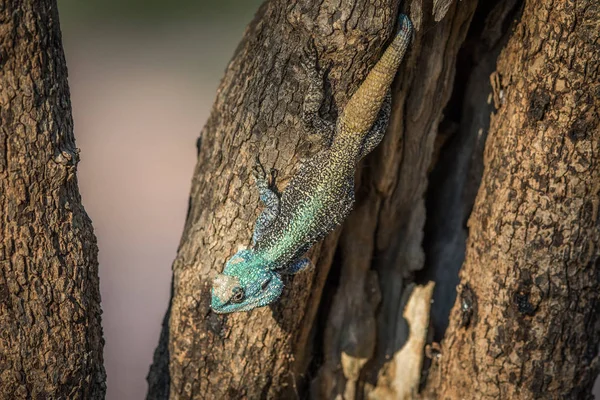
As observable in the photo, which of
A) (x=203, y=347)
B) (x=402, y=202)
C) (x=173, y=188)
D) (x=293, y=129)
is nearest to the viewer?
(x=293, y=129)

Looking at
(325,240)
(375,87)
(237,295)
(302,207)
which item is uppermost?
(375,87)

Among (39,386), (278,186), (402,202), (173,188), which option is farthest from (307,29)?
(173,188)

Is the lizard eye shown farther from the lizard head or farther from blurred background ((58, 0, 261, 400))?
blurred background ((58, 0, 261, 400))

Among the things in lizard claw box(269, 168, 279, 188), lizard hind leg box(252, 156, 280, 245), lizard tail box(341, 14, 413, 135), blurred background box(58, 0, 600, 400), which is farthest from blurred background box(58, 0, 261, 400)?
lizard tail box(341, 14, 413, 135)

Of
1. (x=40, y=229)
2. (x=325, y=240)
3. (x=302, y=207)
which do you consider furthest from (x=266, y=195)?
(x=40, y=229)

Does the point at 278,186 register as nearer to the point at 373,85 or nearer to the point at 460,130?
the point at 373,85

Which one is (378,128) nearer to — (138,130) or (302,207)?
(302,207)
